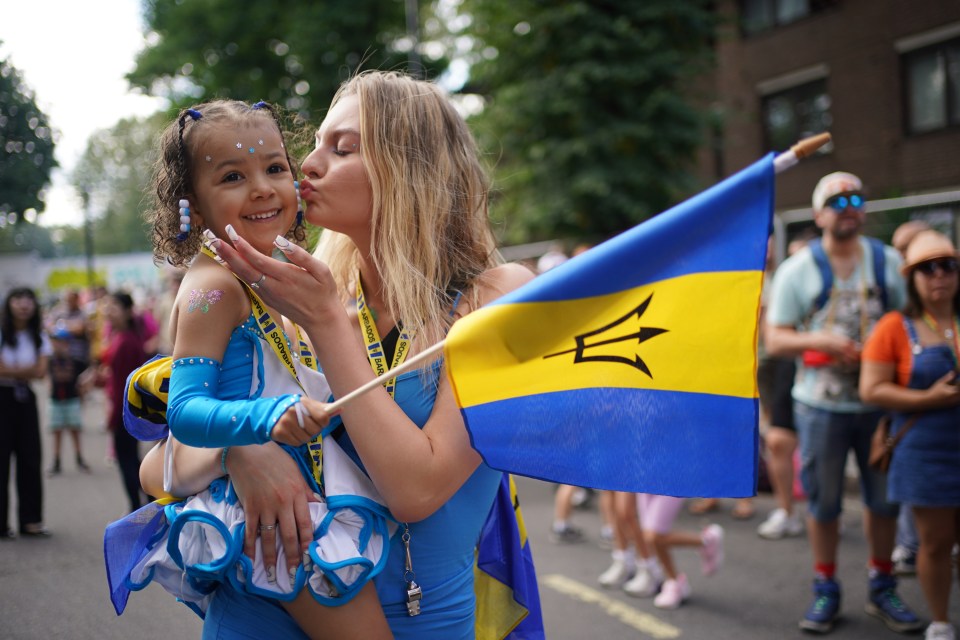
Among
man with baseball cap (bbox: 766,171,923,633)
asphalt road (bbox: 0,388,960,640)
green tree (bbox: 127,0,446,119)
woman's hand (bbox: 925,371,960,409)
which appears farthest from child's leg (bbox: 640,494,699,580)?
green tree (bbox: 127,0,446,119)

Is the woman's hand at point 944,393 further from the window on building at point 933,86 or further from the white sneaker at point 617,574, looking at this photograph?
the window on building at point 933,86

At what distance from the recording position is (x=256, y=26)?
60.4 ft

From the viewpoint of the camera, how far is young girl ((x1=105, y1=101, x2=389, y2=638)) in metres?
1.53

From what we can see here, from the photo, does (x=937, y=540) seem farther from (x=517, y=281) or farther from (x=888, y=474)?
(x=517, y=281)

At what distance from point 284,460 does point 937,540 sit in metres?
3.77

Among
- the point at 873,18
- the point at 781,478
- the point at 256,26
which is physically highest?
the point at 256,26

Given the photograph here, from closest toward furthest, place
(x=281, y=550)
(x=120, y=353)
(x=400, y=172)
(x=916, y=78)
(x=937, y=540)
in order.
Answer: (x=281, y=550) < (x=400, y=172) < (x=937, y=540) < (x=120, y=353) < (x=916, y=78)

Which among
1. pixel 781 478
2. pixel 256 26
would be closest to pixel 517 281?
pixel 781 478

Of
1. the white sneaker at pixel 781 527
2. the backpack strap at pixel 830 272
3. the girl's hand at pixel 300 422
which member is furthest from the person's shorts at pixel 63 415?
the girl's hand at pixel 300 422

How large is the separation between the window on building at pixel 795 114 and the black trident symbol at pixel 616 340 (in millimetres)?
17189

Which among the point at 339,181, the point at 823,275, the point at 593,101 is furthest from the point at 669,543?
the point at 593,101

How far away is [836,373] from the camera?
4656 millimetres

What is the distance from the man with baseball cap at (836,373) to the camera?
4582 mm

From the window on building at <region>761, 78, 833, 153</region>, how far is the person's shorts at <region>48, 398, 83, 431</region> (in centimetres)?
1469
